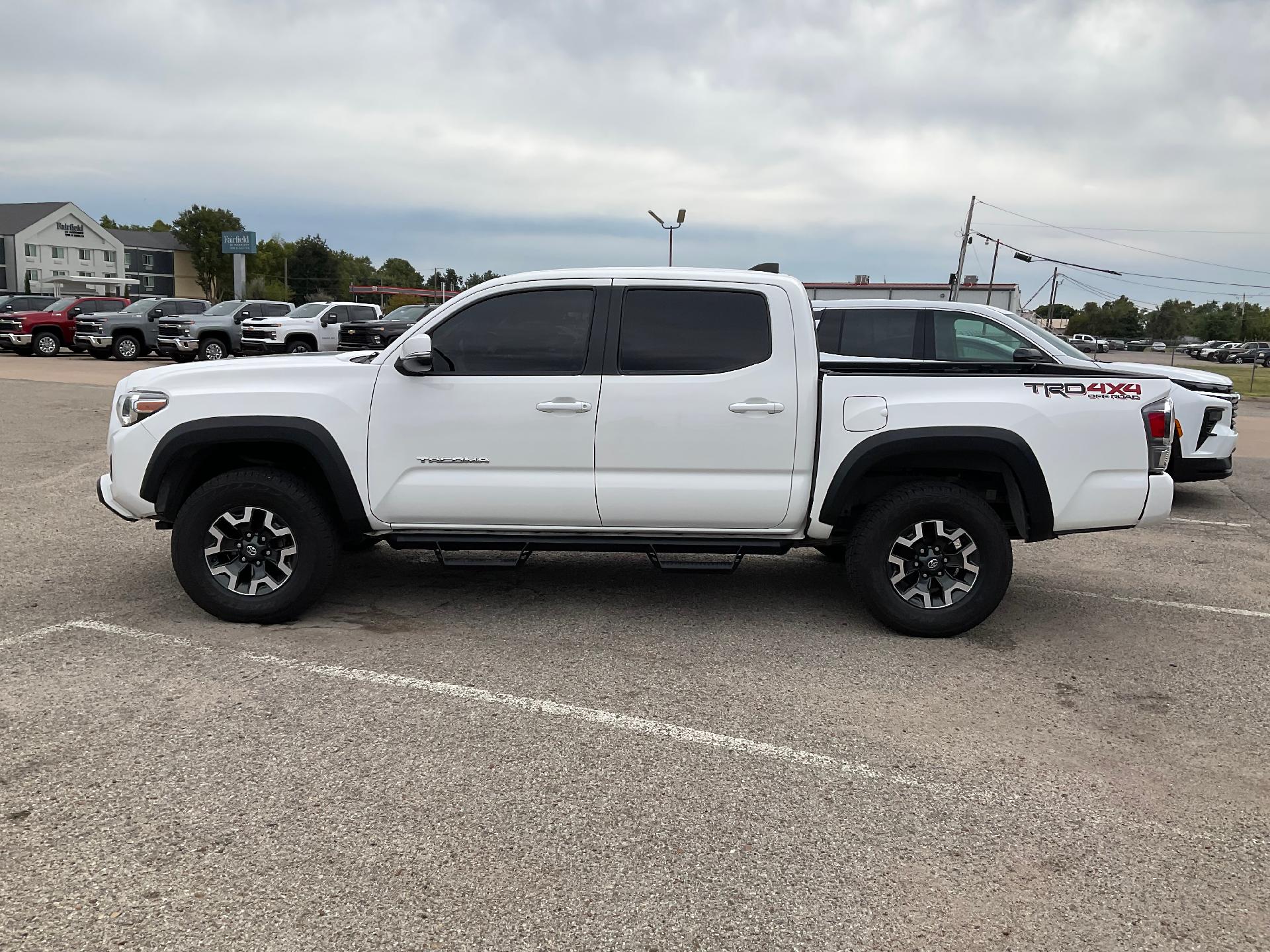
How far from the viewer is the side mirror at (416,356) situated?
5.01m

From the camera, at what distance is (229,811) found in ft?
10.9

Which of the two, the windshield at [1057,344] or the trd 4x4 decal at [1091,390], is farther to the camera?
the windshield at [1057,344]

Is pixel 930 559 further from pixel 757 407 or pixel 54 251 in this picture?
pixel 54 251

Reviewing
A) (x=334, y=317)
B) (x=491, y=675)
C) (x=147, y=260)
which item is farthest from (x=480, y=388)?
(x=147, y=260)

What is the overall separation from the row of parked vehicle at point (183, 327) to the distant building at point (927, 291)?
1216 centimetres

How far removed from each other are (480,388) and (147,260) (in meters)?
124

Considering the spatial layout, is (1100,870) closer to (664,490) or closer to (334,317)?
(664,490)

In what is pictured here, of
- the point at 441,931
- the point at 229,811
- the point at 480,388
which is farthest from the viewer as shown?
the point at 480,388

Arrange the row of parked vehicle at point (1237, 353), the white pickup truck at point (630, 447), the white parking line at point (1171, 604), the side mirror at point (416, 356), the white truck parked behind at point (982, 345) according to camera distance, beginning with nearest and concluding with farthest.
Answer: the side mirror at point (416, 356), the white pickup truck at point (630, 447), the white parking line at point (1171, 604), the white truck parked behind at point (982, 345), the row of parked vehicle at point (1237, 353)

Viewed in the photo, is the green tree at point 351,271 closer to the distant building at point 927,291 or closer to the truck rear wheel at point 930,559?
the distant building at point 927,291

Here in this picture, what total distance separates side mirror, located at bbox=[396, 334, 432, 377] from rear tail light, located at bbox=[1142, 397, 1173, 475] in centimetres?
370

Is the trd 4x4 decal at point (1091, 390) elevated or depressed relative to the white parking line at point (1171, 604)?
elevated

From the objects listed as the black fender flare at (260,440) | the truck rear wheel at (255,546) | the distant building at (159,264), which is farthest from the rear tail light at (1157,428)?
the distant building at (159,264)

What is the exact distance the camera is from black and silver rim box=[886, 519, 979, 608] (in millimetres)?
5227
